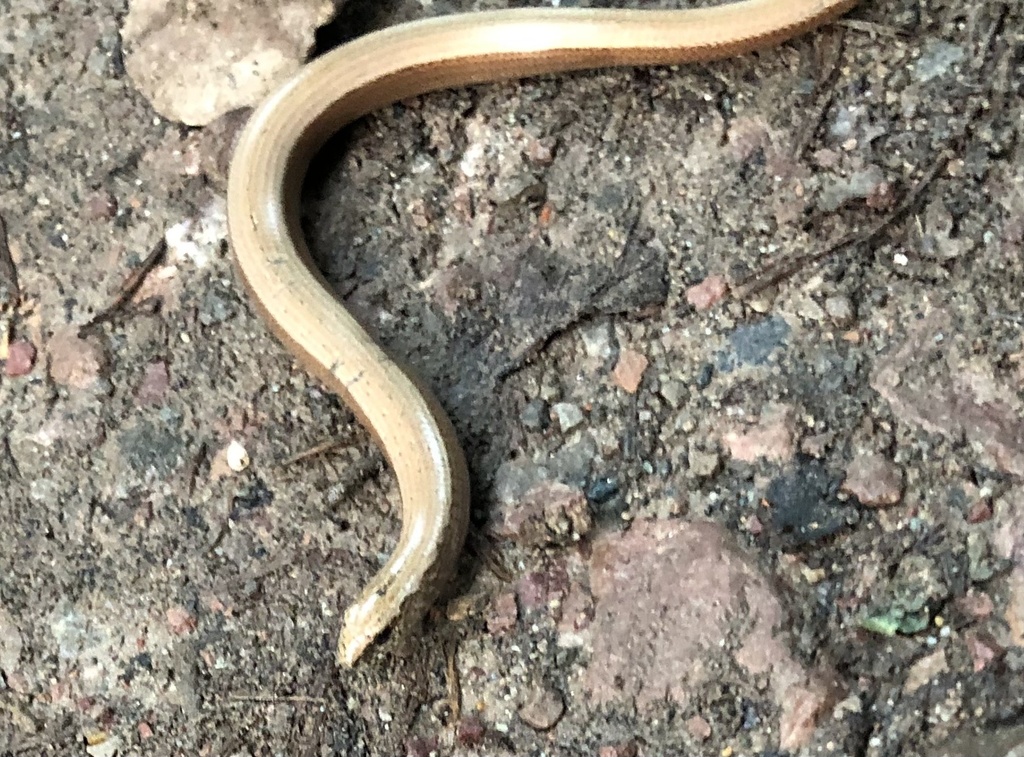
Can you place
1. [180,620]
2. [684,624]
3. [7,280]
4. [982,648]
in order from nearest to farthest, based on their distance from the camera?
[982,648]
[684,624]
[180,620]
[7,280]

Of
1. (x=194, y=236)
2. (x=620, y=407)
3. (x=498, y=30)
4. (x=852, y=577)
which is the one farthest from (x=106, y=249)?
(x=852, y=577)

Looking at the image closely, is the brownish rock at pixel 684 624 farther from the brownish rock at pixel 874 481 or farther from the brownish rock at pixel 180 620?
the brownish rock at pixel 180 620

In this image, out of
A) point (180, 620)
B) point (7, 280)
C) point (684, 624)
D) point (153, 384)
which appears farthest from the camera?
point (7, 280)

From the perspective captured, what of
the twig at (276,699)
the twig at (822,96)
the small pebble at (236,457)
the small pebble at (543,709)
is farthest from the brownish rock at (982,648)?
the small pebble at (236,457)

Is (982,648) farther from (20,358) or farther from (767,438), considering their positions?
(20,358)

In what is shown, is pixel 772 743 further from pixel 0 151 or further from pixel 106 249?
pixel 0 151

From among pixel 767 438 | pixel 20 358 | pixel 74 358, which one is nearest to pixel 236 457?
pixel 74 358
